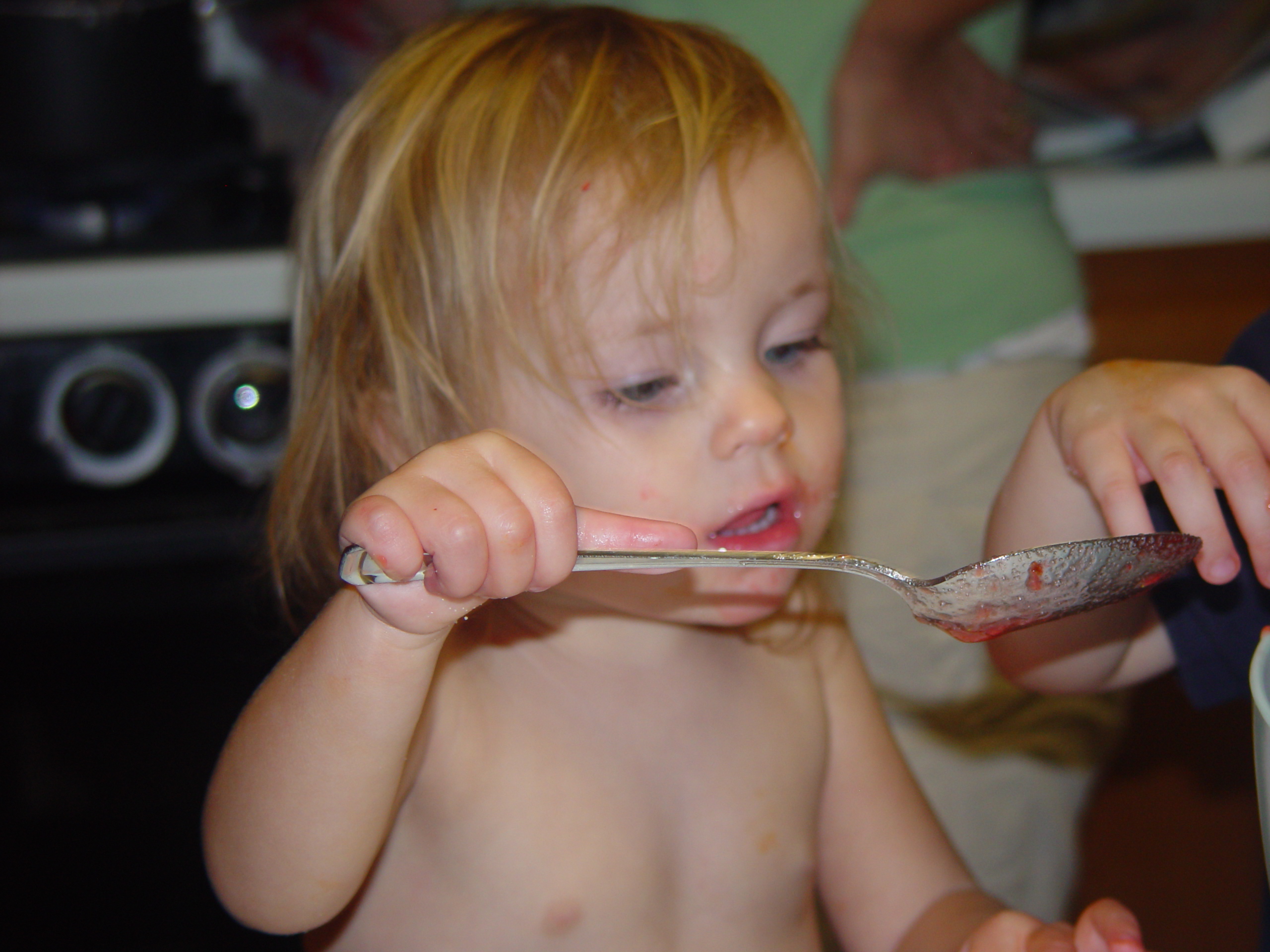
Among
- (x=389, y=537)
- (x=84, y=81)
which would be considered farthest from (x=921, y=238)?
(x=84, y=81)

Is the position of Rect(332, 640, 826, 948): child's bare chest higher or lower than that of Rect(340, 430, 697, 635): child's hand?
lower

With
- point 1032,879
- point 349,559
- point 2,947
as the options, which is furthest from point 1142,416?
point 2,947

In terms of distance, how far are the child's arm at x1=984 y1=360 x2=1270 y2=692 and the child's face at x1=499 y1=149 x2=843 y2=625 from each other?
0.43 ft

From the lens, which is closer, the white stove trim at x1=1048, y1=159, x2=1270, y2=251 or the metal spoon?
the metal spoon

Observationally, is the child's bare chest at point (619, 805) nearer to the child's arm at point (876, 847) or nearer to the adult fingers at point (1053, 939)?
the child's arm at point (876, 847)

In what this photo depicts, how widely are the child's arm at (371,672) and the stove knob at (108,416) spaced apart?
1.39 ft

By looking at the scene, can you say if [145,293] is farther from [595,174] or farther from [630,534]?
[630,534]

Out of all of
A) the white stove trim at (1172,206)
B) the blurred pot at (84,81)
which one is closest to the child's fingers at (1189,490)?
the white stove trim at (1172,206)

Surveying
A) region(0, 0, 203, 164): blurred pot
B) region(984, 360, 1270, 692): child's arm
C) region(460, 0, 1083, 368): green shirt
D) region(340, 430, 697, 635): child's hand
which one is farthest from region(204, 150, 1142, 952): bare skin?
region(0, 0, 203, 164): blurred pot

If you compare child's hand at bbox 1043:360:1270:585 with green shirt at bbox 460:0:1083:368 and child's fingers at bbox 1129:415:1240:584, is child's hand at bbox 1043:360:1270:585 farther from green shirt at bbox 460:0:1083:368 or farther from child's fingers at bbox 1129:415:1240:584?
green shirt at bbox 460:0:1083:368

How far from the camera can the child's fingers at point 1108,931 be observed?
1.65 ft

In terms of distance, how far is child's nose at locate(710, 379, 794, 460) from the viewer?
58 cm

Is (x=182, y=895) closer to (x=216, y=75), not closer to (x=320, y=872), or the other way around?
(x=320, y=872)

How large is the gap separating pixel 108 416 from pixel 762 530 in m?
0.53
